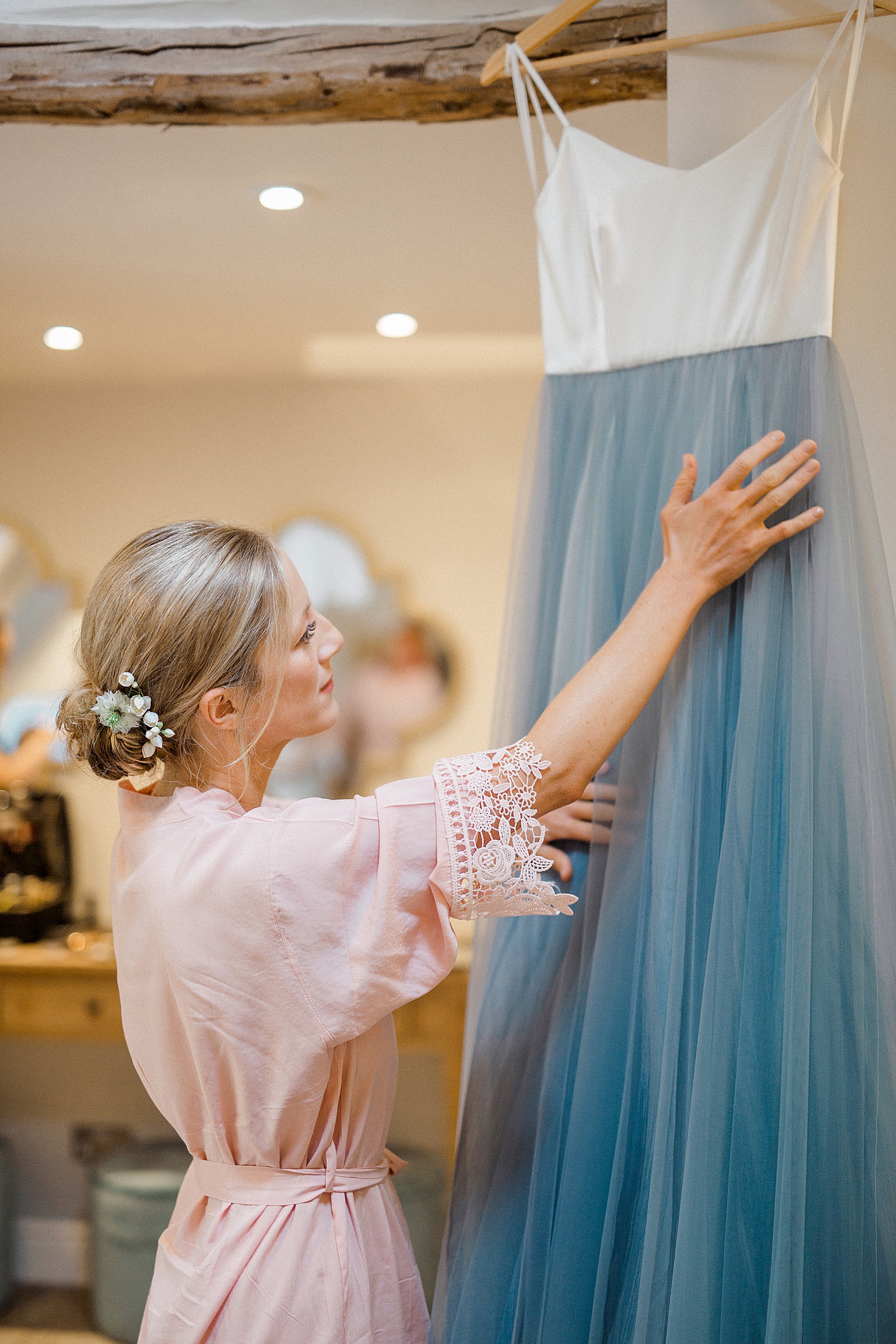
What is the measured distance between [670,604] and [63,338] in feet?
8.38

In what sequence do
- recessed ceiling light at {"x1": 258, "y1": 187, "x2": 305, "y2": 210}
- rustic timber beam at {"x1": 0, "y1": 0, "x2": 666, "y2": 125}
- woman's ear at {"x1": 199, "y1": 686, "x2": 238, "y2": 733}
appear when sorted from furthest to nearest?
recessed ceiling light at {"x1": 258, "y1": 187, "x2": 305, "y2": 210}
rustic timber beam at {"x1": 0, "y1": 0, "x2": 666, "y2": 125}
woman's ear at {"x1": 199, "y1": 686, "x2": 238, "y2": 733}

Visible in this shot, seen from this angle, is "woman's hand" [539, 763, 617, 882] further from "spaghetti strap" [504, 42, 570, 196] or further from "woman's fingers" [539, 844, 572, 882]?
"spaghetti strap" [504, 42, 570, 196]

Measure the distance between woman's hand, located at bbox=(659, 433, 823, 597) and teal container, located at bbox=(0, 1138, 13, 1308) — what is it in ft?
9.29

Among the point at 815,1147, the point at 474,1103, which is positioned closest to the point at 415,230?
the point at 474,1103

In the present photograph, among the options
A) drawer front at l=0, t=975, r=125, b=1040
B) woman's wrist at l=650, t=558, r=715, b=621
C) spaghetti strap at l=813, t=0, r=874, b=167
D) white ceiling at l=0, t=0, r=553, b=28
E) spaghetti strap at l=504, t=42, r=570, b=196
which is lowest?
drawer front at l=0, t=975, r=125, b=1040

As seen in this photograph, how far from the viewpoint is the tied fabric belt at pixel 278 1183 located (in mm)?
1070

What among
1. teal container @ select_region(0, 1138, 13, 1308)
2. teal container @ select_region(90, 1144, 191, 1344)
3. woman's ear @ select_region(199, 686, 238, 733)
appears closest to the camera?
woman's ear @ select_region(199, 686, 238, 733)

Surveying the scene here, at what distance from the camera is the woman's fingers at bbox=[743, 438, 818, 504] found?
1009mm

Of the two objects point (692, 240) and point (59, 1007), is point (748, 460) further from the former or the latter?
point (59, 1007)

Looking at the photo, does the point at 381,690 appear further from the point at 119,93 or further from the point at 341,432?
the point at 119,93

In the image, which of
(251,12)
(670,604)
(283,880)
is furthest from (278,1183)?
(251,12)

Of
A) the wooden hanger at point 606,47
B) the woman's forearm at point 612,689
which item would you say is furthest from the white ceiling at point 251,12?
the woman's forearm at point 612,689

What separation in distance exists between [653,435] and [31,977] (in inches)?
94.2

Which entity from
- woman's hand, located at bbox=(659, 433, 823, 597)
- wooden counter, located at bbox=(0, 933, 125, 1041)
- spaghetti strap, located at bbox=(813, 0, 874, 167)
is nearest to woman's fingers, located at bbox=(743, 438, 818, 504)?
woman's hand, located at bbox=(659, 433, 823, 597)
